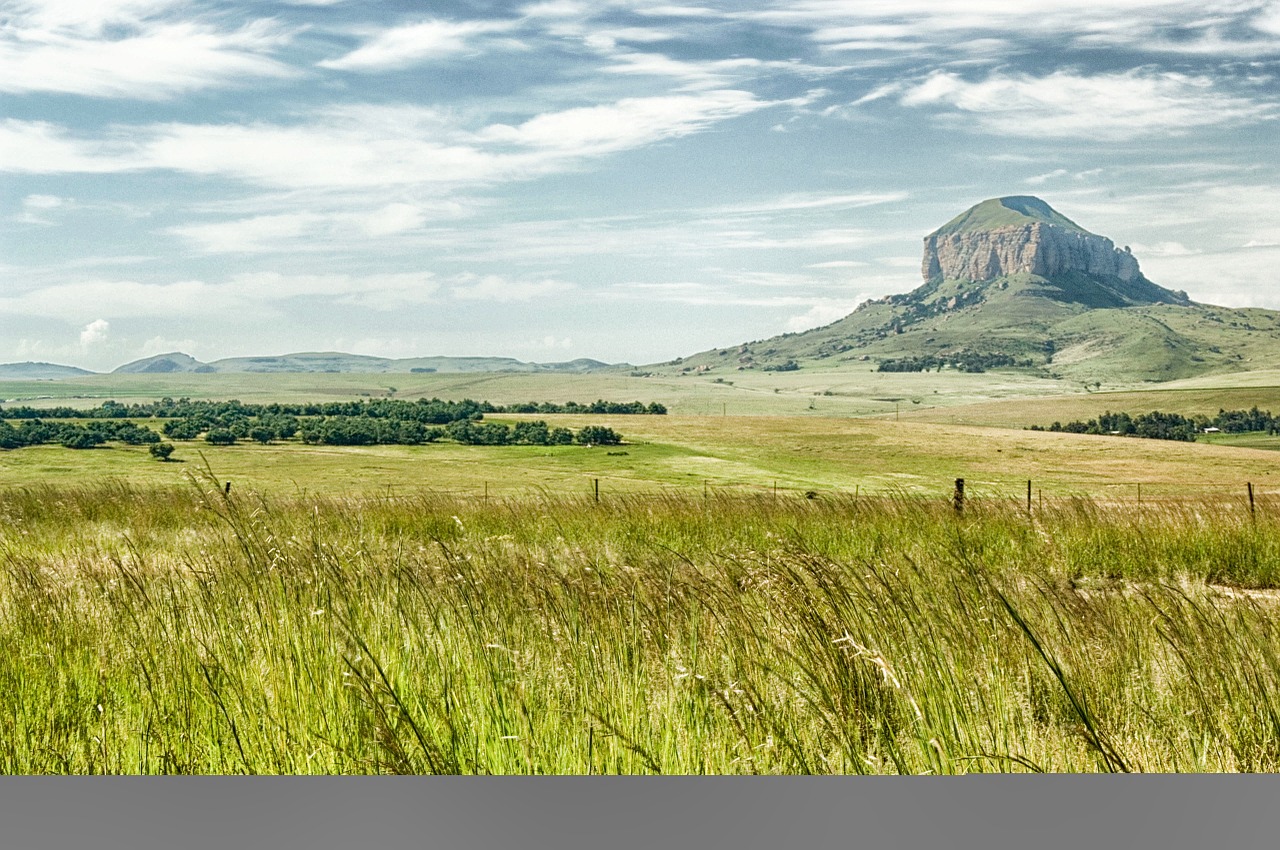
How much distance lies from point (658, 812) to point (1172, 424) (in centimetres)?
12020

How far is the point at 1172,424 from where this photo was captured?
10781 cm

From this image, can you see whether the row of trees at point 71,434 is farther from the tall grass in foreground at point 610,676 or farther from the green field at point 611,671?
the tall grass in foreground at point 610,676

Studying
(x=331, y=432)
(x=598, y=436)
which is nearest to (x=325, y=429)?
(x=331, y=432)

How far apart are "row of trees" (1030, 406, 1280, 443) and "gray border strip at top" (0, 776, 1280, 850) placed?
112m

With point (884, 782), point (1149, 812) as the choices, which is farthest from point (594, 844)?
point (1149, 812)

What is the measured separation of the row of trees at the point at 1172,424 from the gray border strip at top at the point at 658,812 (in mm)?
111615

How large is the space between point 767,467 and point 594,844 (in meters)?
61.8

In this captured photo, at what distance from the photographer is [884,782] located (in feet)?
6.94

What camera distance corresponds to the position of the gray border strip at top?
2.05 metres

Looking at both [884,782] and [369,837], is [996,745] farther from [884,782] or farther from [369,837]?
[369,837]

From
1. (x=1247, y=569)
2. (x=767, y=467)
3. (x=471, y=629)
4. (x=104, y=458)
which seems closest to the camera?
(x=471, y=629)

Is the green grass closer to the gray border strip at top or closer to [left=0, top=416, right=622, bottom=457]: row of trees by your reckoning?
[left=0, top=416, right=622, bottom=457]: row of trees

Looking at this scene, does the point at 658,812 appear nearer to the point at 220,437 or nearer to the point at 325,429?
the point at 325,429

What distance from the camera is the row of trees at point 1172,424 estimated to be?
106125 mm
